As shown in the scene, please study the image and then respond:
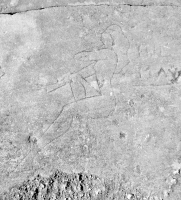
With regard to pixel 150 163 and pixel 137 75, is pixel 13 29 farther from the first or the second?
pixel 150 163

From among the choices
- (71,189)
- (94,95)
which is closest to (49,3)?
(94,95)

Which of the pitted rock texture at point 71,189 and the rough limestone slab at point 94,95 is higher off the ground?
the rough limestone slab at point 94,95

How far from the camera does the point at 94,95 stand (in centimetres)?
271

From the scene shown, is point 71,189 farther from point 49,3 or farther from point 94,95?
point 49,3

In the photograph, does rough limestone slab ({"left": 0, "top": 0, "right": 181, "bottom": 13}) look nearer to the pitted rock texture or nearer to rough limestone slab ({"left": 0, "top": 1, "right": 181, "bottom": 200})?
rough limestone slab ({"left": 0, "top": 1, "right": 181, "bottom": 200})

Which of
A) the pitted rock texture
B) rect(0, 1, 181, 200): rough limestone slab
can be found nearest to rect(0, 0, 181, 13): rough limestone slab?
rect(0, 1, 181, 200): rough limestone slab

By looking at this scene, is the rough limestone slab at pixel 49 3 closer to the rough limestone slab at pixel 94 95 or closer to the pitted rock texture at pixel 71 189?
the rough limestone slab at pixel 94 95

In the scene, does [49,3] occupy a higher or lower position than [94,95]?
higher

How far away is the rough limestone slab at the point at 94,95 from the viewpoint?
2582mm

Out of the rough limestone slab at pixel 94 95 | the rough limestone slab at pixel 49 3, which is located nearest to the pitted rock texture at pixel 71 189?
the rough limestone slab at pixel 94 95

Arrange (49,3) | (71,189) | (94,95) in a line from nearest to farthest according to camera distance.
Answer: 1. (71,189)
2. (94,95)
3. (49,3)

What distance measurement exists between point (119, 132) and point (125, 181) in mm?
353

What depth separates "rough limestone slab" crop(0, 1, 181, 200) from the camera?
258cm

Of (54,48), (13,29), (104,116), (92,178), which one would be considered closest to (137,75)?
(104,116)
